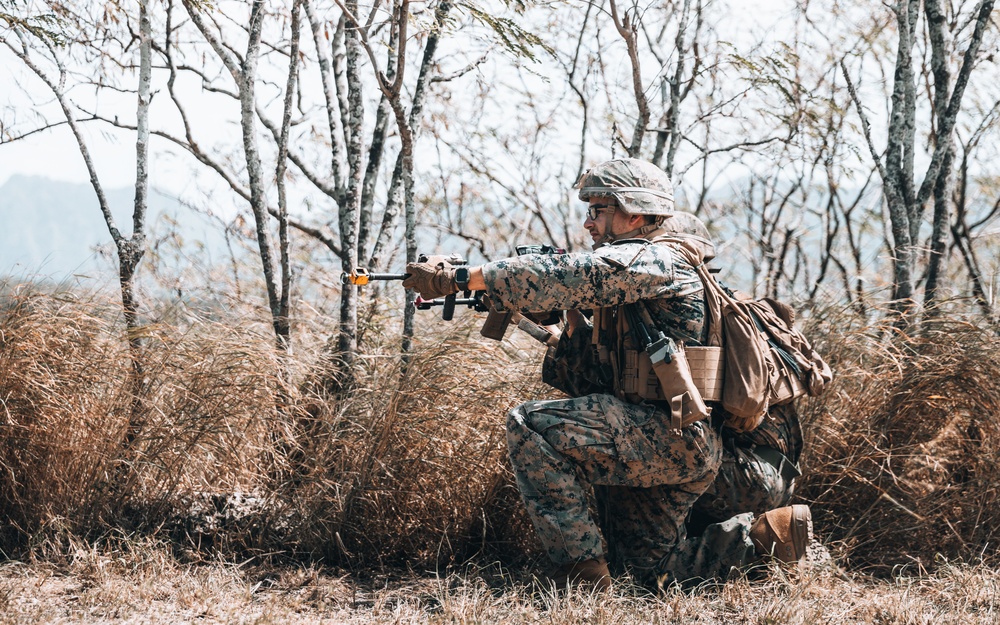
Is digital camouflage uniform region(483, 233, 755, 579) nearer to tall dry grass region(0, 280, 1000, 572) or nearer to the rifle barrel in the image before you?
the rifle barrel

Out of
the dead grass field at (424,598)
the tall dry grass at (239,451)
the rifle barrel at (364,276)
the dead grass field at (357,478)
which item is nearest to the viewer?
the rifle barrel at (364,276)

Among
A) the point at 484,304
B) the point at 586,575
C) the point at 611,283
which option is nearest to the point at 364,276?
the point at 484,304

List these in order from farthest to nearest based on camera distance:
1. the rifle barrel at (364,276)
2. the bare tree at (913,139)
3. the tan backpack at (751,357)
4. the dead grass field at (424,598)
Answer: the bare tree at (913,139)
the tan backpack at (751,357)
the dead grass field at (424,598)
the rifle barrel at (364,276)

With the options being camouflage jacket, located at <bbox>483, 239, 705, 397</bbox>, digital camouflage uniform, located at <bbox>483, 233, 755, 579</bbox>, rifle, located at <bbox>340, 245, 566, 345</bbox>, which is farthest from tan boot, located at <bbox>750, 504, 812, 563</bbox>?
rifle, located at <bbox>340, 245, 566, 345</bbox>

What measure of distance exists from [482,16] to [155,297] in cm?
220

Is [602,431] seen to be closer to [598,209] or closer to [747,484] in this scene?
[747,484]

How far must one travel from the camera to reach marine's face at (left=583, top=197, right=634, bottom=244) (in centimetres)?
357

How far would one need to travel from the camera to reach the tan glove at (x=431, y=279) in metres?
3.15

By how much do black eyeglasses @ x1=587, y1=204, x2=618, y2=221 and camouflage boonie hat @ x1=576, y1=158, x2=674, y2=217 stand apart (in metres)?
0.04

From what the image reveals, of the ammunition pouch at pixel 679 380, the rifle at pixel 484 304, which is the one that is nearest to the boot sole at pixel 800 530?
the ammunition pouch at pixel 679 380

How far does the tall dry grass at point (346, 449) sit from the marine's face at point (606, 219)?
1005 millimetres

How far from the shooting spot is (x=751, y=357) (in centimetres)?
339

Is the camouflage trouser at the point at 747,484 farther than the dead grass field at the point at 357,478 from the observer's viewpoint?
Yes

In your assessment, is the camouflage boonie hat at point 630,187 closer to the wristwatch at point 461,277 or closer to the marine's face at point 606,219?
the marine's face at point 606,219
